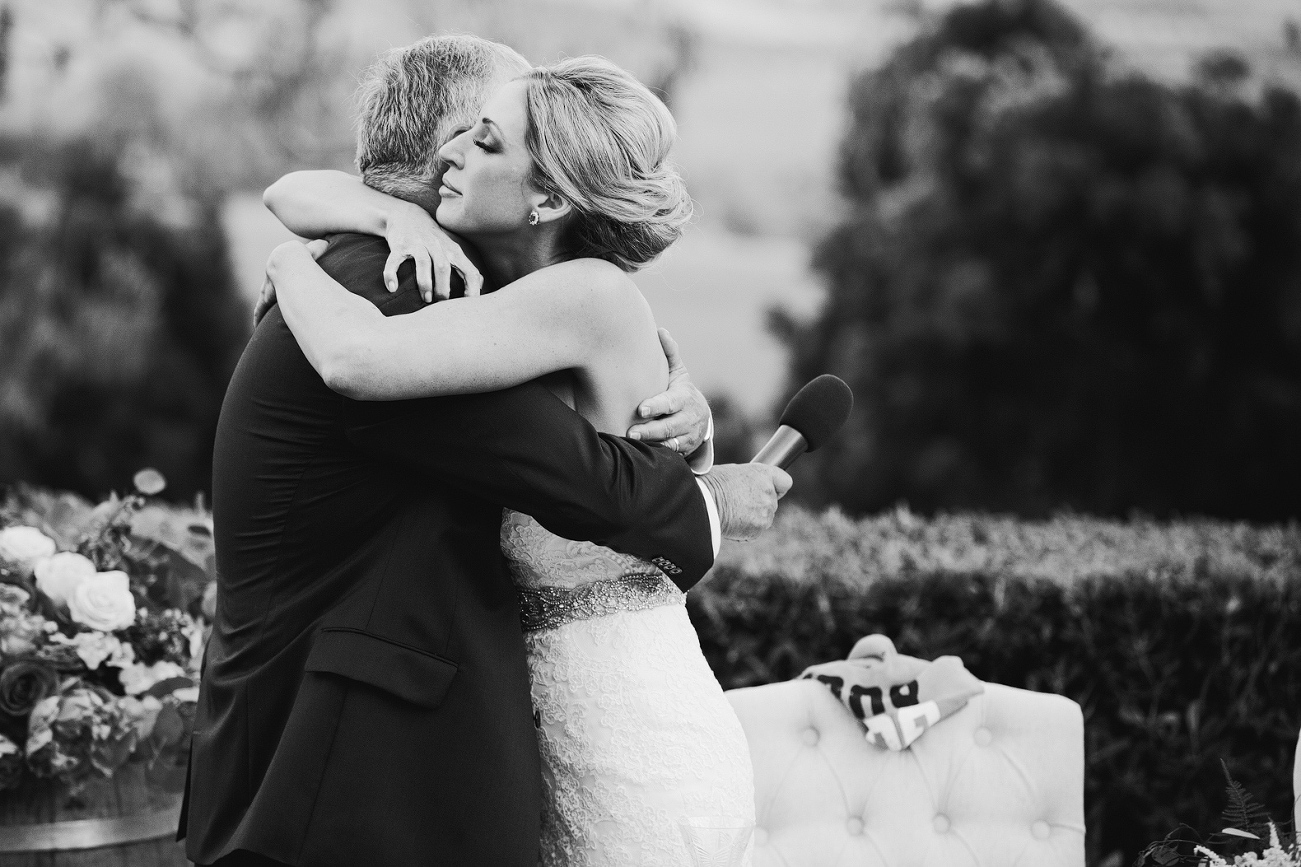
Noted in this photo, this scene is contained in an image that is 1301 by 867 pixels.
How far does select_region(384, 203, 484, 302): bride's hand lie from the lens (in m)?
1.94

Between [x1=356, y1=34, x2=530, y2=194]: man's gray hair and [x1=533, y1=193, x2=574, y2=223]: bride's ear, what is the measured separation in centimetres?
28

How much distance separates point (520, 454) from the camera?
1.86 m

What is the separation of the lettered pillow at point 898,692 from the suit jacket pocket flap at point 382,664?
1373mm

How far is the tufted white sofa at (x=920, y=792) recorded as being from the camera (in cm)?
292

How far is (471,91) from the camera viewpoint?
7.53 ft

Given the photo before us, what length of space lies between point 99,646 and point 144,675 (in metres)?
0.13

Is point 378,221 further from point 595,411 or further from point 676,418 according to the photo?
point 676,418

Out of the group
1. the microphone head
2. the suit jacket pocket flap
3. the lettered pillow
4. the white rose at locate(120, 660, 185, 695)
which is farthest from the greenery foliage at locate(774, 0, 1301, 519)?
the suit jacket pocket flap

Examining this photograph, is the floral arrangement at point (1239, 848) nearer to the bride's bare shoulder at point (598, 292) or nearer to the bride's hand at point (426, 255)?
the bride's bare shoulder at point (598, 292)

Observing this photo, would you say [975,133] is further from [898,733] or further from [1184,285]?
[898,733]

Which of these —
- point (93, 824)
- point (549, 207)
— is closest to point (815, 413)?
point (549, 207)

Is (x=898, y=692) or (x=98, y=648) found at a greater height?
(x=98, y=648)

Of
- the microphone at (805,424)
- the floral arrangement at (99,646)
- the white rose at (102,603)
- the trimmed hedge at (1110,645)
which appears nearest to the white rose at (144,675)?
the floral arrangement at (99,646)

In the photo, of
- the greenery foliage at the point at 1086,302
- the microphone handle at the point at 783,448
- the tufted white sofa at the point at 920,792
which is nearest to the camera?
the microphone handle at the point at 783,448
